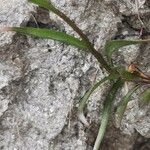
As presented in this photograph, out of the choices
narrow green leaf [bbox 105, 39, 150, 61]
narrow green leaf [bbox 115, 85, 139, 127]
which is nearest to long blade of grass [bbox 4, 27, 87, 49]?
narrow green leaf [bbox 105, 39, 150, 61]

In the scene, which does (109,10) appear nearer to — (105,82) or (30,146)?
(105,82)

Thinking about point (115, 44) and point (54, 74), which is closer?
point (115, 44)

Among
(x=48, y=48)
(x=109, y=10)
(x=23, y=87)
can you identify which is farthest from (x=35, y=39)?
(x=109, y=10)

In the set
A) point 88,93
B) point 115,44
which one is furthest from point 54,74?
point 115,44

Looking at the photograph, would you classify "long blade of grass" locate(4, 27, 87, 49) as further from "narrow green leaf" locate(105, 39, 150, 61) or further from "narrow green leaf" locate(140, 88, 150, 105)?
"narrow green leaf" locate(140, 88, 150, 105)

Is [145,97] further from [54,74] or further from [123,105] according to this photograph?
[54,74]

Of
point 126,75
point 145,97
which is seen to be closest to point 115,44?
point 126,75

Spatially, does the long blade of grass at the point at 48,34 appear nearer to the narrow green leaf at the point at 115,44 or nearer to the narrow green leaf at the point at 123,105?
the narrow green leaf at the point at 115,44

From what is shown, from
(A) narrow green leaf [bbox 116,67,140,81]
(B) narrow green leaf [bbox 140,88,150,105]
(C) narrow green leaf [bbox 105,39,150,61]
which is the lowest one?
(B) narrow green leaf [bbox 140,88,150,105]

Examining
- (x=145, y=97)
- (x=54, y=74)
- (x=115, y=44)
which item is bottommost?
(x=145, y=97)

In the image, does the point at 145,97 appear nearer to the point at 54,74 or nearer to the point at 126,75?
the point at 126,75

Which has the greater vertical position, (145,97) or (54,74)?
(54,74)
